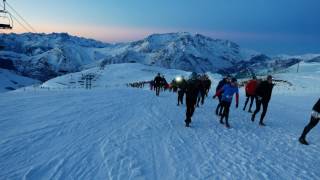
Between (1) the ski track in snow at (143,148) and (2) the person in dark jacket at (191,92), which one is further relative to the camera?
(2) the person in dark jacket at (191,92)

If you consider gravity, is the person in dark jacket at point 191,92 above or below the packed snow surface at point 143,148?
above

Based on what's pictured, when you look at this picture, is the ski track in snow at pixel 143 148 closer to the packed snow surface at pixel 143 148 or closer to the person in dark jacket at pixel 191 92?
the packed snow surface at pixel 143 148

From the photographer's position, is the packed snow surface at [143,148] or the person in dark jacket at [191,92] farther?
the person in dark jacket at [191,92]

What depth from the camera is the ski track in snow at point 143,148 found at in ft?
28.7

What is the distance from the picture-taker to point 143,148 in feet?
36.1

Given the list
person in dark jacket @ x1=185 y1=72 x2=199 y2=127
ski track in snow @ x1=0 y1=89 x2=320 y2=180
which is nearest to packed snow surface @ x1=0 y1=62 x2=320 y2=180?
ski track in snow @ x1=0 y1=89 x2=320 y2=180

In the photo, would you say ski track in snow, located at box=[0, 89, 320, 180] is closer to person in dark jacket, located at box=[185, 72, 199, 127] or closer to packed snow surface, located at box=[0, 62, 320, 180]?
packed snow surface, located at box=[0, 62, 320, 180]

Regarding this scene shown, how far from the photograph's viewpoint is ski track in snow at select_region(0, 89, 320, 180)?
8.74m

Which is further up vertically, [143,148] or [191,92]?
[191,92]

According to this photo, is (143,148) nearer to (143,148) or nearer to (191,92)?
(143,148)

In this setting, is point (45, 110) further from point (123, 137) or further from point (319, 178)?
point (319, 178)

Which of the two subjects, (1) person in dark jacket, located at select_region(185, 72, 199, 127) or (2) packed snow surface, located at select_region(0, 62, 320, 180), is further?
(1) person in dark jacket, located at select_region(185, 72, 199, 127)

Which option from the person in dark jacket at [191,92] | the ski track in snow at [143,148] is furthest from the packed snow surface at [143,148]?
the person in dark jacket at [191,92]

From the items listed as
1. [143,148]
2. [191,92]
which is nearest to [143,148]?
[143,148]
